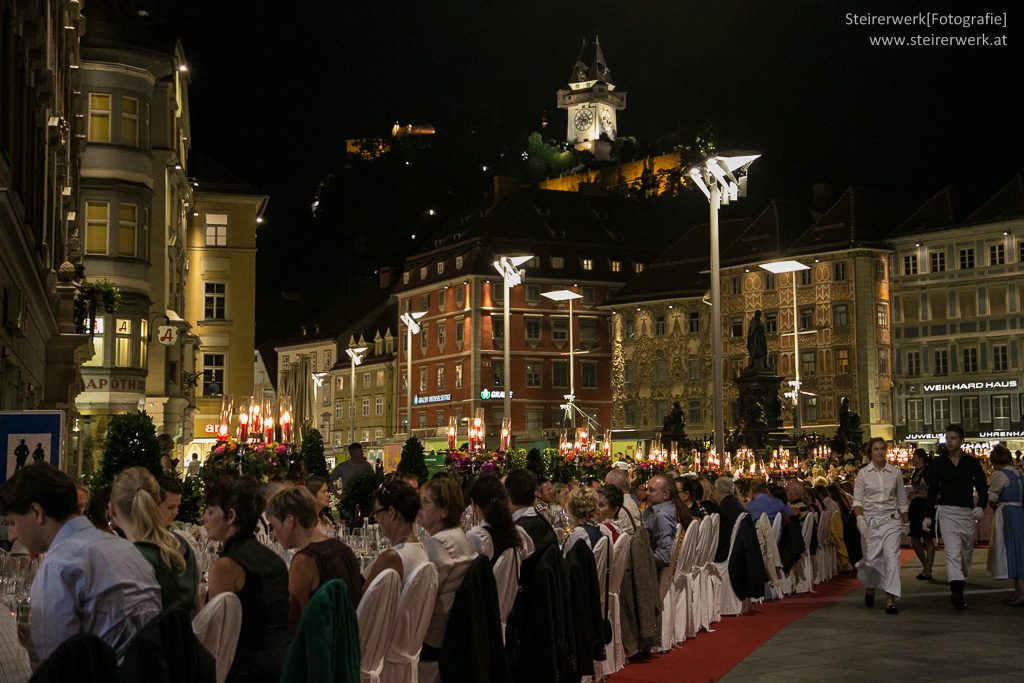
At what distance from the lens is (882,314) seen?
73.9 metres

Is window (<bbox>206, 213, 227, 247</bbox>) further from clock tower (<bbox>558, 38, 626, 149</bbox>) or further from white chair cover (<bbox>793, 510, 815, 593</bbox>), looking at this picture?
clock tower (<bbox>558, 38, 626, 149</bbox>)

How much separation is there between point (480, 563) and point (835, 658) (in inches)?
205

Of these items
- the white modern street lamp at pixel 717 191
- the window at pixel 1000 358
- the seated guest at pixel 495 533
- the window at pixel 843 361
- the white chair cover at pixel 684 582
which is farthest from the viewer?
the window at pixel 843 361

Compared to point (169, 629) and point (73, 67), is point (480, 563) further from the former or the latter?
point (73, 67)

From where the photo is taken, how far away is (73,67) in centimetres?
2797

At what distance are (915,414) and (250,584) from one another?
70270mm

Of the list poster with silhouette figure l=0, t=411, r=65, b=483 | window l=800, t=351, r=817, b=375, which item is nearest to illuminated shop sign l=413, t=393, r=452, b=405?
window l=800, t=351, r=817, b=375

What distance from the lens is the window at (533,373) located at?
85750 mm

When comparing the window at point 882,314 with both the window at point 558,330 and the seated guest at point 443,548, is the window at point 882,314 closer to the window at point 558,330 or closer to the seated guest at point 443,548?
the window at point 558,330

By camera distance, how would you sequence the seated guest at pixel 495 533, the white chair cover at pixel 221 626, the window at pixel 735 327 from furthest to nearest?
the window at pixel 735 327, the seated guest at pixel 495 533, the white chair cover at pixel 221 626

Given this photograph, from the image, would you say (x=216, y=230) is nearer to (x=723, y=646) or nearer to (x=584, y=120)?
(x=723, y=646)

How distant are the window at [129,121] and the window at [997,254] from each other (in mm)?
47718

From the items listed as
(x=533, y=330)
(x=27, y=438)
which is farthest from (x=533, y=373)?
(x=27, y=438)

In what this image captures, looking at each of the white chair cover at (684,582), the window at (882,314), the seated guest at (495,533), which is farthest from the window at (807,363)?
the seated guest at (495,533)
